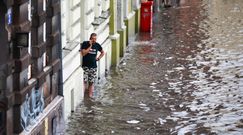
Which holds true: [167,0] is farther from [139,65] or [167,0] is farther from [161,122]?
[161,122]

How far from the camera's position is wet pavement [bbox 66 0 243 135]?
17.0 meters

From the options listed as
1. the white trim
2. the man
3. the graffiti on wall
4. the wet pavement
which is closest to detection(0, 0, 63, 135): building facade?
the graffiti on wall

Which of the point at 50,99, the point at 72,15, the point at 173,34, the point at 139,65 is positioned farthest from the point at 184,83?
the point at 173,34

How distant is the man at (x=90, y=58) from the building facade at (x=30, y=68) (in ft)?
8.92

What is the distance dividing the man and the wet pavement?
54cm

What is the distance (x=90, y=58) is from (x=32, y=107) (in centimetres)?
547

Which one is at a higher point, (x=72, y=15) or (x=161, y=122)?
(x=72, y=15)

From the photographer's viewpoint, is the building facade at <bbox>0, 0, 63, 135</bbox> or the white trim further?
the white trim

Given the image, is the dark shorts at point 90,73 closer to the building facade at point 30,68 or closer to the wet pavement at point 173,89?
the wet pavement at point 173,89

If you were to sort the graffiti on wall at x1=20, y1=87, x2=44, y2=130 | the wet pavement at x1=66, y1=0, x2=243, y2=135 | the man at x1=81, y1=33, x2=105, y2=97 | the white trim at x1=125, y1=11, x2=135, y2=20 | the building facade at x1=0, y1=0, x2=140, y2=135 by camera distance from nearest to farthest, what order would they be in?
1. the building facade at x1=0, y1=0, x2=140, y2=135
2. the graffiti on wall at x1=20, y1=87, x2=44, y2=130
3. the wet pavement at x1=66, y1=0, x2=243, y2=135
4. the man at x1=81, y1=33, x2=105, y2=97
5. the white trim at x1=125, y1=11, x2=135, y2=20

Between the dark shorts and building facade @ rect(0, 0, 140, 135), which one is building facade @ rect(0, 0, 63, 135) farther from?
the dark shorts

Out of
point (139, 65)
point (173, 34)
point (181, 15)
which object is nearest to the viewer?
point (139, 65)

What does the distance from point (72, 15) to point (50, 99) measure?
3.28 meters

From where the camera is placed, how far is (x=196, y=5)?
4503cm
